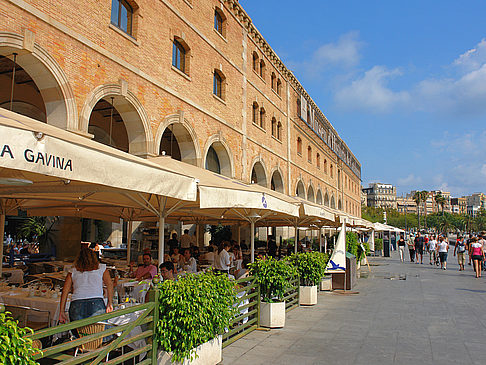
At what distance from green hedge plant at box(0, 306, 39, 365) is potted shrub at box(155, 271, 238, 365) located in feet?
6.28

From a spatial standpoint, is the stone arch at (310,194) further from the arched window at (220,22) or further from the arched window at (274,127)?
the arched window at (220,22)

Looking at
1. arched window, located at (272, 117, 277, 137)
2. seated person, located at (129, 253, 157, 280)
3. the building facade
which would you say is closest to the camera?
seated person, located at (129, 253, 157, 280)

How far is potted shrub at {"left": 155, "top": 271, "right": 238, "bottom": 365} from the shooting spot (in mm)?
4746

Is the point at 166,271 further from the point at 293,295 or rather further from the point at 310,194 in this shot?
the point at 310,194

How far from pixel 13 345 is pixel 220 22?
18.6 metres

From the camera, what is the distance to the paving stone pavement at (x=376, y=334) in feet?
19.9

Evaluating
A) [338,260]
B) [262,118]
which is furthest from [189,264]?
[262,118]

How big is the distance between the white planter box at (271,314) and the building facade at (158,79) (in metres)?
6.43

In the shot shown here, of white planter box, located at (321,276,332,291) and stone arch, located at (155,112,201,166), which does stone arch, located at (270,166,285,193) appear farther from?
white planter box, located at (321,276,332,291)

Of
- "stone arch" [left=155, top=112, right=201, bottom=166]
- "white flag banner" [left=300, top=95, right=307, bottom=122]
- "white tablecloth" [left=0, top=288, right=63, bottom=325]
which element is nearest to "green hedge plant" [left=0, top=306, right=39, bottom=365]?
"white tablecloth" [left=0, top=288, right=63, bottom=325]

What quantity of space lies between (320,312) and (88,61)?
8.75m

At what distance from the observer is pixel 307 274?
10.1 meters

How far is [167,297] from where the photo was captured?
15.7 ft

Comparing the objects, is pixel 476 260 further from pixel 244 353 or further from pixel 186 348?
pixel 186 348
